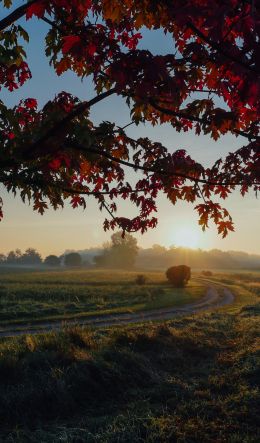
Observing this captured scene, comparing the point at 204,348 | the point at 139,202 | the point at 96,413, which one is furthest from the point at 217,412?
the point at 204,348

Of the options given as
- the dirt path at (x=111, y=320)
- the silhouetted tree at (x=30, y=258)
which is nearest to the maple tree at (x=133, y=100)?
the dirt path at (x=111, y=320)

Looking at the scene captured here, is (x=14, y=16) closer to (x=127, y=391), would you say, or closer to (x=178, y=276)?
(x=127, y=391)

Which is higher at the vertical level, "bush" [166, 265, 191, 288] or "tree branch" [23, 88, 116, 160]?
"tree branch" [23, 88, 116, 160]

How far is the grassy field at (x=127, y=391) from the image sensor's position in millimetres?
6438

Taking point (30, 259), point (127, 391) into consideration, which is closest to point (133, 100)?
point (127, 391)

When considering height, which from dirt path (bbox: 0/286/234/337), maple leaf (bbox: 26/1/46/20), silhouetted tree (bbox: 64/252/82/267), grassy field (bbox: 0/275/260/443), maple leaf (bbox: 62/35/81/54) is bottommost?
dirt path (bbox: 0/286/234/337)

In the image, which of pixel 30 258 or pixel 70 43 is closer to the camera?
pixel 70 43

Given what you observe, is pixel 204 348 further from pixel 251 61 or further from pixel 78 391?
pixel 251 61

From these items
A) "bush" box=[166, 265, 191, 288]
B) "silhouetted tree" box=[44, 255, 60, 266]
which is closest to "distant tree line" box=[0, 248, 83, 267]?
"silhouetted tree" box=[44, 255, 60, 266]

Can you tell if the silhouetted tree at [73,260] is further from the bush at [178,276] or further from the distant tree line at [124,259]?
the bush at [178,276]

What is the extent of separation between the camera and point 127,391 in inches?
342

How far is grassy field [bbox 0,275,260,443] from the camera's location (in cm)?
644

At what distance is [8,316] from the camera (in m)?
22.4

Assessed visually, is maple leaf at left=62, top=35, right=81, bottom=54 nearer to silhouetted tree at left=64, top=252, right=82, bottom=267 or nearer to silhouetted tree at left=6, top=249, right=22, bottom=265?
silhouetted tree at left=64, top=252, right=82, bottom=267
